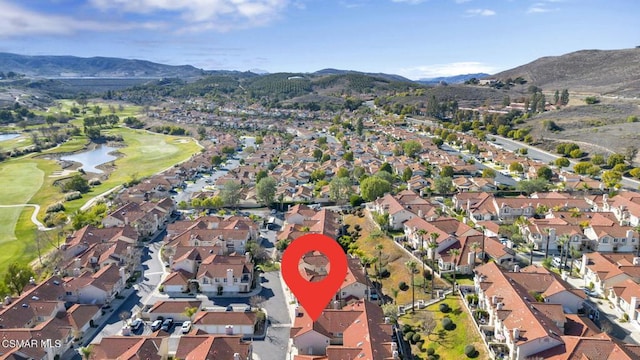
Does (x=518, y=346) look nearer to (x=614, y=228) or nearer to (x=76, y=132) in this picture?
(x=614, y=228)

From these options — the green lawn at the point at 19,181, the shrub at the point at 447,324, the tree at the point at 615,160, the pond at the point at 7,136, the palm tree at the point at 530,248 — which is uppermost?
the tree at the point at 615,160

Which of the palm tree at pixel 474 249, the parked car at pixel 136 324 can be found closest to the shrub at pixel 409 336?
the palm tree at pixel 474 249

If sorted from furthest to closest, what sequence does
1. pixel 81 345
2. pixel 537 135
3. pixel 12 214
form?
pixel 537 135, pixel 12 214, pixel 81 345

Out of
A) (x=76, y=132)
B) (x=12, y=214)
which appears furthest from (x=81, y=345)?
(x=76, y=132)

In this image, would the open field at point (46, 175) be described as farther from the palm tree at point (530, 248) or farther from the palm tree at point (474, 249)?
the palm tree at point (530, 248)

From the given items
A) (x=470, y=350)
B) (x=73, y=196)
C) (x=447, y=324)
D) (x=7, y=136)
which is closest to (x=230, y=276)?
(x=447, y=324)

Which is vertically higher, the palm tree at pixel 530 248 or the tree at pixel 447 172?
the tree at pixel 447 172
